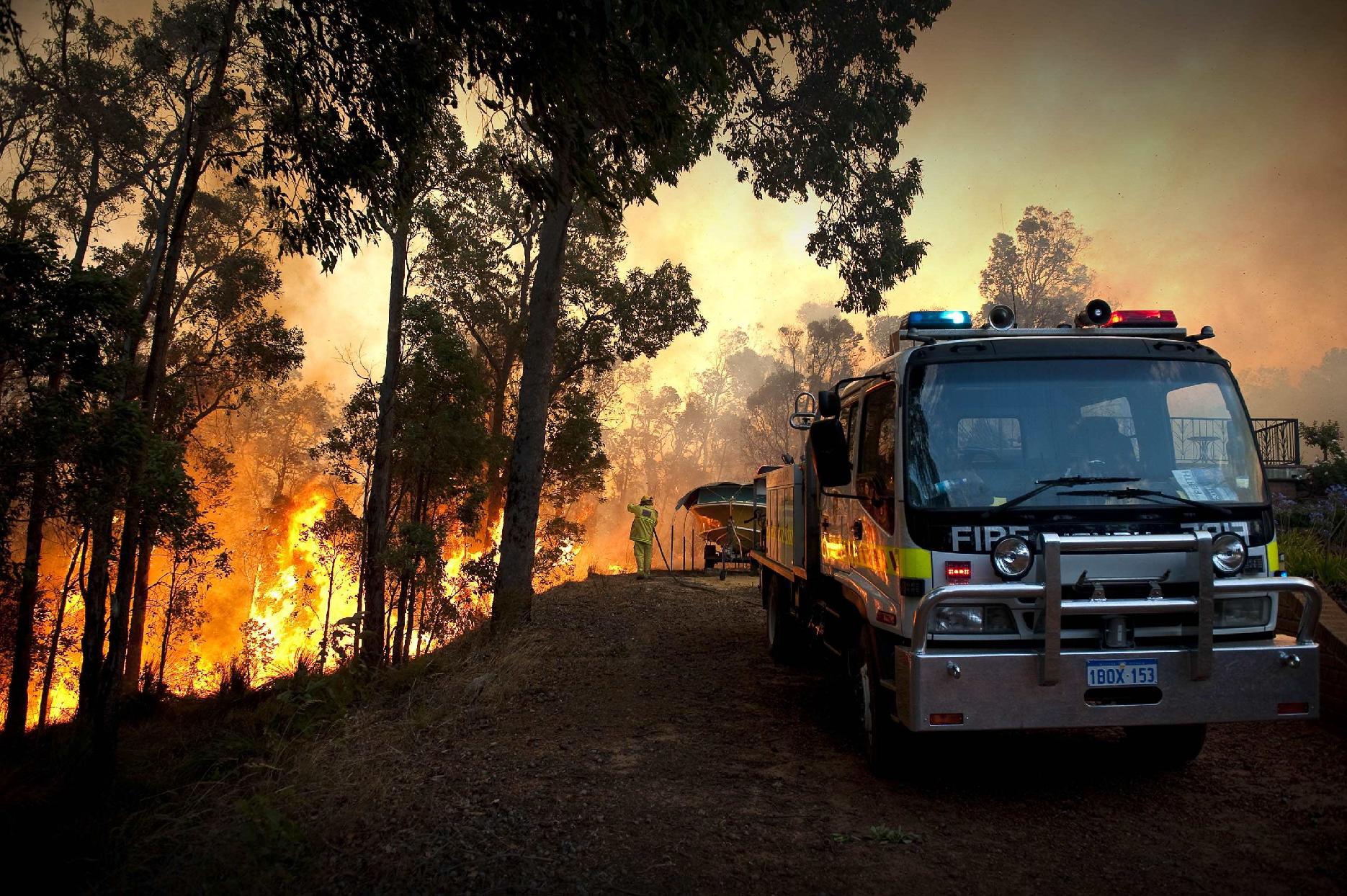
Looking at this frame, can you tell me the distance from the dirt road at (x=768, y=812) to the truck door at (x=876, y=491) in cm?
140

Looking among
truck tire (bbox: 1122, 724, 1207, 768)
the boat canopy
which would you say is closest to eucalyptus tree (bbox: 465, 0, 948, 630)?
truck tire (bbox: 1122, 724, 1207, 768)

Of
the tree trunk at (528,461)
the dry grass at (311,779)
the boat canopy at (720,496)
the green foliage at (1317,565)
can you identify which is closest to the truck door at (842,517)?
the dry grass at (311,779)

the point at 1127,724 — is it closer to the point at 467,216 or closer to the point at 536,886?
the point at 536,886

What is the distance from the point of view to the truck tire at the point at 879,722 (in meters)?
5.14

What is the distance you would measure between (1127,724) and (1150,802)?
886mm

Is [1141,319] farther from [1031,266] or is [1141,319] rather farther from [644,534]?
[1031,266]

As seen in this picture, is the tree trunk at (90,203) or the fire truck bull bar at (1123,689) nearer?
the fire truck bull bar at (1123,689)

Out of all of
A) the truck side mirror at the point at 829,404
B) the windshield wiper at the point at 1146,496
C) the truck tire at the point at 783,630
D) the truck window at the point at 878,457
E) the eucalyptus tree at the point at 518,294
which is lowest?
the truck tire at the point at 783,630

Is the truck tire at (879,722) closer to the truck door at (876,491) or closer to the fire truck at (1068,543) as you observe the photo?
the fire truck at (1068,543)

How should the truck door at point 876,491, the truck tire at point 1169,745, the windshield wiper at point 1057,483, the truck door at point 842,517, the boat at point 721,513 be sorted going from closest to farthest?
the windshield wiper at point 1057,483 → the truck door at point 876,491 → the truck tire at point 1169,745 → the truck door at point 842,517 → the boat at point 721,513

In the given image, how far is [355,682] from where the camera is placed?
38.1ft

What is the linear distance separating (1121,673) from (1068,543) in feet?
2.48

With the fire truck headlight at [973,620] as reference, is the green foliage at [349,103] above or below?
above

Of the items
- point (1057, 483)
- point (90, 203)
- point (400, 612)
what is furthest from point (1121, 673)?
point (90, 203)
